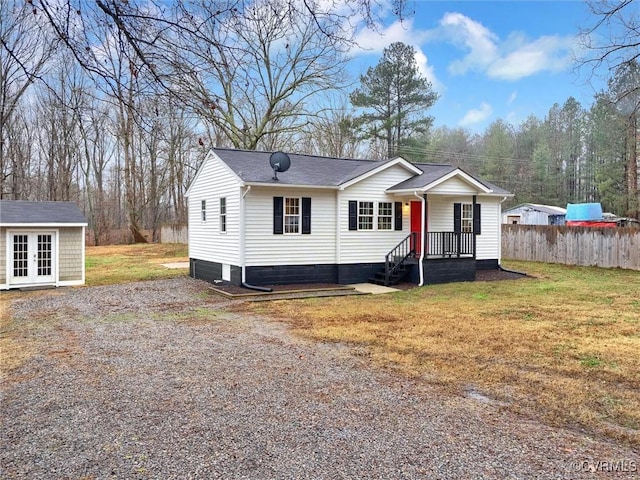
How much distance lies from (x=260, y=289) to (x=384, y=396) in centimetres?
753

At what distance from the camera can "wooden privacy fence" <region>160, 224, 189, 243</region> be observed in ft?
101

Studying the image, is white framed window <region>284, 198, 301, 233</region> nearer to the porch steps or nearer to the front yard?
the front yard

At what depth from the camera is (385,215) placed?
46.0ft

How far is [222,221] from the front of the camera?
13367 millimetres

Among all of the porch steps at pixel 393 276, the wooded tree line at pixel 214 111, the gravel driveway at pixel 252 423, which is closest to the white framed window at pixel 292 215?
the porch steps at pixel 393 276

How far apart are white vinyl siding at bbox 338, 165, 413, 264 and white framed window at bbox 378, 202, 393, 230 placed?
0.37ft

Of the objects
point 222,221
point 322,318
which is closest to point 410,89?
point 222,221

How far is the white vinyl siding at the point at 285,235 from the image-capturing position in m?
12.3

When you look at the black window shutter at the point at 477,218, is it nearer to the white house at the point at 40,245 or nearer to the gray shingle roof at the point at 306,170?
the gray shingle roof at the point at 306,170

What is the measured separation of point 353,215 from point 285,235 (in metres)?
2.14

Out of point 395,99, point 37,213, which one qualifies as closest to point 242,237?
point 37,213

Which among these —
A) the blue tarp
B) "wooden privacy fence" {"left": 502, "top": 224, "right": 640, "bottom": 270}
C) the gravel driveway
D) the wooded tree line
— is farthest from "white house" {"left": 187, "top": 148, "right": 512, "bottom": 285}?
the blue tarp

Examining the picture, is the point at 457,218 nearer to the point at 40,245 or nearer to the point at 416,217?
the point at 416,217

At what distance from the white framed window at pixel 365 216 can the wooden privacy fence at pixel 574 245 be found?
892 cm
